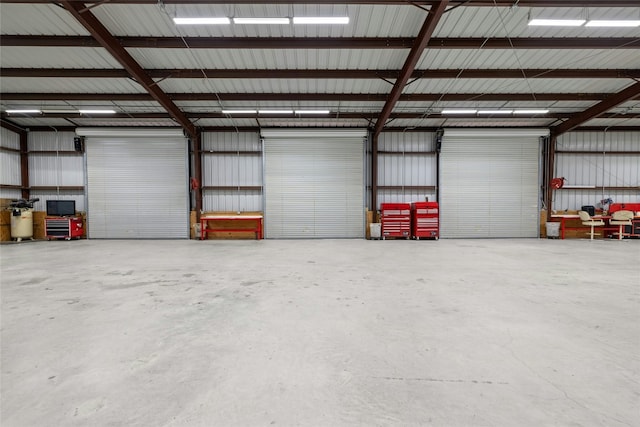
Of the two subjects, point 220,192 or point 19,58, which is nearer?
point 19,58

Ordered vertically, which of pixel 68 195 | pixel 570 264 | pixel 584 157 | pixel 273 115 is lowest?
pixel 570 264

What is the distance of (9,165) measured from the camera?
1029 centimetres

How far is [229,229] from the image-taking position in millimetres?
→ 10797

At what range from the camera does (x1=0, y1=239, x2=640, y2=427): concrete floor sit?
62.2 inches

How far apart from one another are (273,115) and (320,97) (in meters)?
2.16

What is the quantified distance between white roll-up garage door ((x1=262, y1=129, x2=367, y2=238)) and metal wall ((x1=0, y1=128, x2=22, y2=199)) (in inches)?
372

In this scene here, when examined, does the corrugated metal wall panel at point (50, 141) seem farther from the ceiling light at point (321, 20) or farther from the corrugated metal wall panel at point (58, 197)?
the ceiling light at point (321, 20)

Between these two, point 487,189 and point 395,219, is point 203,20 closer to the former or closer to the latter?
point 395,219

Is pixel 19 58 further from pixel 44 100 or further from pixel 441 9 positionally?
pixel 441 9

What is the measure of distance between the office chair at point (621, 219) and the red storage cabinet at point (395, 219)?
7759 millimetres

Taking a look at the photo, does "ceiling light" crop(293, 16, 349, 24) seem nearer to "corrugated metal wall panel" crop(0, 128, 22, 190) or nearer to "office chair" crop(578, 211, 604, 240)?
"office chair" crop(578, 211, 604, 240)

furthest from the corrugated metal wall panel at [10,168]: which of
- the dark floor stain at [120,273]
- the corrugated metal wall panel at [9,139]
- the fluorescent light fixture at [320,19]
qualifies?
the fluorescent light fixture at [320,19]

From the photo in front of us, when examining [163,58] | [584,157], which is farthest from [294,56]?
[584,157]

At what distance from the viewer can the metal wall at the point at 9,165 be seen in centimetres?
1012
